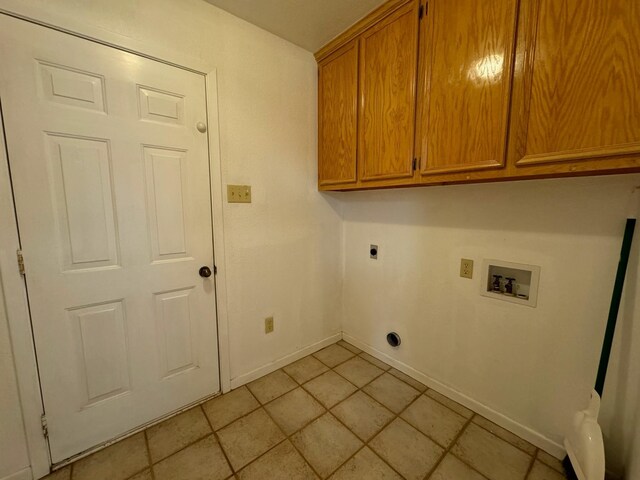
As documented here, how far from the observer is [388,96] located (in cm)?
144

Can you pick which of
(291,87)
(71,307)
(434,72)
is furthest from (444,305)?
(71,307)

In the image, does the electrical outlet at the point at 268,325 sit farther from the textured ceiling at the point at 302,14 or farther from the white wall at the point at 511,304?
the textured ceiling at the point at 302,14

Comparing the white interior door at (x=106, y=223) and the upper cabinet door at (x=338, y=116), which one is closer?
the white interior door at (x=106, y=223)

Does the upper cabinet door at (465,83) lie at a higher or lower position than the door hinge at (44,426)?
higher

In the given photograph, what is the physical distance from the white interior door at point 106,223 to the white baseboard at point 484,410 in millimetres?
1422

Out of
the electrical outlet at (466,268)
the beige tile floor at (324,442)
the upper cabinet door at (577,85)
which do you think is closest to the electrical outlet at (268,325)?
the beige tile floor at (324,442)

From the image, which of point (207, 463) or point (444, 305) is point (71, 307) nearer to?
point (207, 463)

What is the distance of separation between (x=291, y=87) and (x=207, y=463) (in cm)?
227

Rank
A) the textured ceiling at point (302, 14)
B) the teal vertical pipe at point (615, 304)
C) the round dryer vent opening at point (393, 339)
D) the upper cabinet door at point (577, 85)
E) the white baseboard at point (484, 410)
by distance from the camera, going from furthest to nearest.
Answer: the round dryer vent opening at point (393, 339) → the textured ceiling at point (302, 14) → the white baseboard at point (484, 410) → the teal vertical pipe at point (615, 304) → the upper cabinet door at point (577, 85)

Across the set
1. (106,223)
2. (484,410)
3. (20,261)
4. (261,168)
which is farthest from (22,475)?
(484,410)

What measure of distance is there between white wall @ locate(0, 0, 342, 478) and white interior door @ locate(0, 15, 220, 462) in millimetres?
146

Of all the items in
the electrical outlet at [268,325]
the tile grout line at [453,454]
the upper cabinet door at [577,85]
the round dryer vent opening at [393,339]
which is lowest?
the tile grout line at [453,454]

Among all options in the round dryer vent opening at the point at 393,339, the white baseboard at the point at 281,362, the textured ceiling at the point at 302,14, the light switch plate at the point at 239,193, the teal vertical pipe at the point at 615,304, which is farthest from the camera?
the round dryer vent opening at the point at 393,339

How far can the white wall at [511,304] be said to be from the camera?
108 cm
